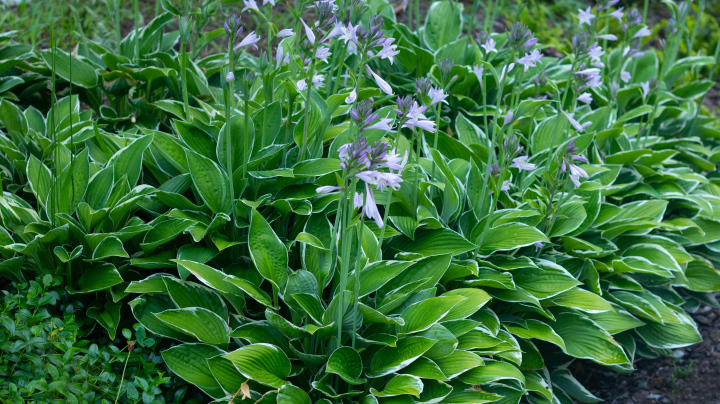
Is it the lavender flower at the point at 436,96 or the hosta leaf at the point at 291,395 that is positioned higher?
the lavender flower at the point at 436,96

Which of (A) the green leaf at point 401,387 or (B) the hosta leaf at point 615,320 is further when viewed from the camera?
(B) the hosta leaf at point 615,320

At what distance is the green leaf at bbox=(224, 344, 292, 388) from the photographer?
2084 mm

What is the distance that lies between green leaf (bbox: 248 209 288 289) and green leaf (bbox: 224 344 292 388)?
303 mm

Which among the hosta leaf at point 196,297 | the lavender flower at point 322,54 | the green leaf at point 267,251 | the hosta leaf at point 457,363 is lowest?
the hosta leaf at point 457,363

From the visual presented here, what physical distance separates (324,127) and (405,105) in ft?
3.02

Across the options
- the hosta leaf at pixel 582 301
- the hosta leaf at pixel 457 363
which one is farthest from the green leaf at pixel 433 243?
the hosta leaf at pixel 582 301

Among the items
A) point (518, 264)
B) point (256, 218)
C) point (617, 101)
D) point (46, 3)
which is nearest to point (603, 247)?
point (518, 264)

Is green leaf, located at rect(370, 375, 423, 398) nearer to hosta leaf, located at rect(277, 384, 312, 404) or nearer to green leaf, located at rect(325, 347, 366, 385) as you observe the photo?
green leaf, located at rect(325, 347, 366, 385)

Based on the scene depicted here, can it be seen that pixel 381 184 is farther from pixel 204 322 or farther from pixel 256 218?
pixel 204 322

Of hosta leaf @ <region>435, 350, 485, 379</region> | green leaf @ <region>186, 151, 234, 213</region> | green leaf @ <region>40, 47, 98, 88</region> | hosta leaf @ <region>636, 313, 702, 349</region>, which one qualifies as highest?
green leaf @ <region>40, 47, 98, 88</region>

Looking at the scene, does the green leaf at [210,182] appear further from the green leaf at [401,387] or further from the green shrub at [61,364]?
the green leaf at [401,387]

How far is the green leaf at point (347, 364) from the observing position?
2.13m

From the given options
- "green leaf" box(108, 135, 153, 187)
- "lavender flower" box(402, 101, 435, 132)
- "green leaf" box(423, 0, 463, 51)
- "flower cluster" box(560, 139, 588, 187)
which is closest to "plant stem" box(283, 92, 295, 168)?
"green leaf" box(108, 135, 153, 187)

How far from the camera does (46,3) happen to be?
4.86 meters
